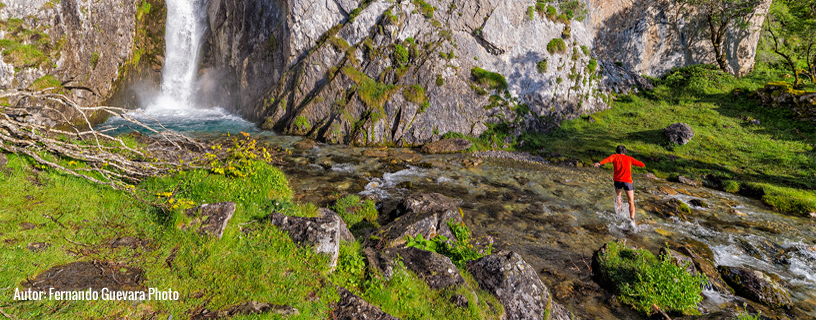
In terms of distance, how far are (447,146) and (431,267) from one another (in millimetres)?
15830

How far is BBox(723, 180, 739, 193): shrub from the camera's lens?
15.3 m

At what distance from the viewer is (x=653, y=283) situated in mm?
6750

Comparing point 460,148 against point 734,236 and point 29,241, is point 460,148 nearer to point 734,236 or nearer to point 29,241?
point 734,236

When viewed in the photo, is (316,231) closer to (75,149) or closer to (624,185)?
(75,149)

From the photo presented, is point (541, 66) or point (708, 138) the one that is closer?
point (708, 138)

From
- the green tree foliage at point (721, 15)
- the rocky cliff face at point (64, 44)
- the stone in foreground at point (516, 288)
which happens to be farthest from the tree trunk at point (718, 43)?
the rocky cliff face at point (64, 44)

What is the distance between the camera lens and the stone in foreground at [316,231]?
524cm

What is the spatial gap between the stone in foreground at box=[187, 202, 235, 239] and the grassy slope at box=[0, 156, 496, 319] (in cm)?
13

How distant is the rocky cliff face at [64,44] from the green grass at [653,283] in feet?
73.5

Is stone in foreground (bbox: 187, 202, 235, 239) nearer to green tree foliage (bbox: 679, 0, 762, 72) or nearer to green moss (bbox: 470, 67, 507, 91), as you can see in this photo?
green moss (bbox: 470, 67, 507, 91)

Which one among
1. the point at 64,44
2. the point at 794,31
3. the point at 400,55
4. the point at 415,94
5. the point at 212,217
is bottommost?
the point at 212,217

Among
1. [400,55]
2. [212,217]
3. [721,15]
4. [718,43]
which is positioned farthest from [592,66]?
[212,217]

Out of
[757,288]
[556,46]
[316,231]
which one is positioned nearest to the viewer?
[316,231]

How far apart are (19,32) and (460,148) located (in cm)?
2573
